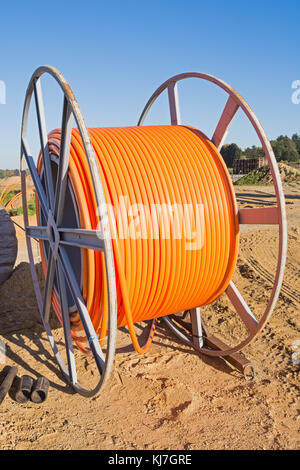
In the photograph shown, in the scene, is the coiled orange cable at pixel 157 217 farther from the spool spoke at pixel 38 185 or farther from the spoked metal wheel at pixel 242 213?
the spool spoke at pixel 38 185

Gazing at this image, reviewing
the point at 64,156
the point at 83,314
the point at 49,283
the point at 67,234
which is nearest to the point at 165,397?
the point at 83,314

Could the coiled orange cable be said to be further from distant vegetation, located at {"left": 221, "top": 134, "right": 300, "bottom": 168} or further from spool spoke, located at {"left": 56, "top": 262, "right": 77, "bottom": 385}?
distant vegetation, located at {"left": 221, "top": 134, "right": 300, "bottom": 168}

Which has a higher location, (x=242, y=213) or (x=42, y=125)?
(x=42, y=125)

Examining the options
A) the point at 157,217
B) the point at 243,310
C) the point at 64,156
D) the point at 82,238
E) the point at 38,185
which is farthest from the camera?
the point at 38,185

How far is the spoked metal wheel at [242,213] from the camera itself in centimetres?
381

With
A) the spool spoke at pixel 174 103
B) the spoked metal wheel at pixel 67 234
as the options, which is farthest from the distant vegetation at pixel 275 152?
the spoked metal wheel at pixel 67 234

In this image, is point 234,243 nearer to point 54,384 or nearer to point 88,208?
point 88,208

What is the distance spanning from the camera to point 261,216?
428cm

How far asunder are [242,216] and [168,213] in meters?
0.94

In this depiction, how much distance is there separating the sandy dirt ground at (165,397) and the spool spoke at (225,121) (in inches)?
111

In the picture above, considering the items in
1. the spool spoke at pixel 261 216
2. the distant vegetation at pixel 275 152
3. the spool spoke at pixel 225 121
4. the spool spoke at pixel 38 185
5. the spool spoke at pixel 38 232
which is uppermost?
the distant vegetation at pixel 275 152

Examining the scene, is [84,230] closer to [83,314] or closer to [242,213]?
[83,314]

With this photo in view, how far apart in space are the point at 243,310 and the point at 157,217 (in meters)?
1.63
